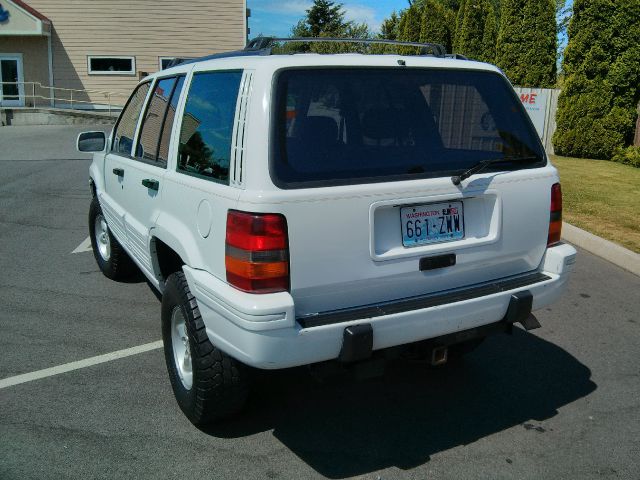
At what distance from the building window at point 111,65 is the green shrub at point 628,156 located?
21167mm

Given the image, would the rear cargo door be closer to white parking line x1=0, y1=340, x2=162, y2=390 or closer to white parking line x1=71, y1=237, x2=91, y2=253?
white parking line x1=0, y1=340, x2=162, y2=390

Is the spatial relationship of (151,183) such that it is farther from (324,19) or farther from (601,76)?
(324,19)

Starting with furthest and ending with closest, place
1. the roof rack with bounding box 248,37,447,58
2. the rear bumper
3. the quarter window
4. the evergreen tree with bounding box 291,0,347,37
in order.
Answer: the evergreen tree with bounding box 291,0,347,37 → the quarter window → the roof rack with bounding box 248,37,447,58 → the rear bumper

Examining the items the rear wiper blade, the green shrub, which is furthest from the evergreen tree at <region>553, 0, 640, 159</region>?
the rear wiper blade

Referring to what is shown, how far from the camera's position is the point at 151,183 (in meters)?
3.76

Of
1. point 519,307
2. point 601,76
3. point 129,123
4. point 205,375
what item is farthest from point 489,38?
point 205,375

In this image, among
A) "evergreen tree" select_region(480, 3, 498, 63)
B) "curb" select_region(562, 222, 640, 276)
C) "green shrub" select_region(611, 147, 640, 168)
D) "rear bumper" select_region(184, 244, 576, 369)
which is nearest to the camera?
"rear bumper" select_region(184, 244, 576, 369)

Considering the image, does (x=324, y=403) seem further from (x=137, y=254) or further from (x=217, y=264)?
(x=137, y=254)

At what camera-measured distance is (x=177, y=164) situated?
3477 millimetres

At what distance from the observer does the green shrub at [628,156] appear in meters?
13.9

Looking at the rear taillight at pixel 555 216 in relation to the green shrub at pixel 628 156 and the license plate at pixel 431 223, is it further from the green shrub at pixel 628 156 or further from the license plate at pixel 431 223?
the green shrub at pixel 628 156

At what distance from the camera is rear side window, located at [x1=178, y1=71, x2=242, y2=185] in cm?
299

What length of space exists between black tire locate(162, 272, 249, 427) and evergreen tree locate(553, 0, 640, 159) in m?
14.3

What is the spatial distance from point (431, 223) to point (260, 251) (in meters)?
0.90
